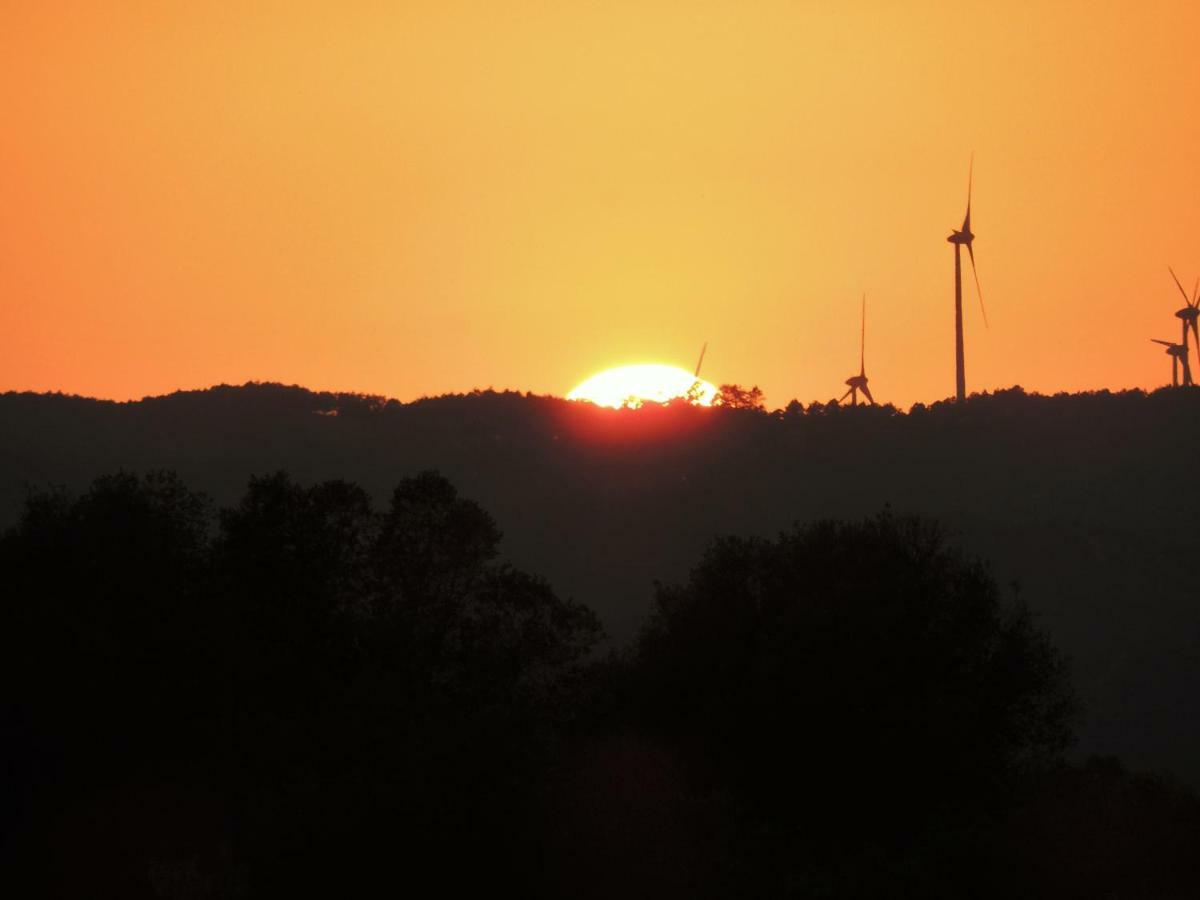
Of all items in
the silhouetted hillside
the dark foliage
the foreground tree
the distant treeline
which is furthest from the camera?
the silhouetted hillside

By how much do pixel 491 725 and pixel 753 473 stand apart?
7540 cm

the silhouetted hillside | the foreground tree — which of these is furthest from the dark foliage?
the silhouetted hillside

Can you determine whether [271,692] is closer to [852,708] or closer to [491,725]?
[491,725]

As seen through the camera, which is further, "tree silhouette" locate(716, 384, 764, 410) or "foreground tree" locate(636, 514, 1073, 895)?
"tree silhouette" locate(716, 384, 764, 410)

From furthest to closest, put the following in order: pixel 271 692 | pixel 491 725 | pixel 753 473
Result: pixel 753 473
pixel 271 692
pixel 491 725

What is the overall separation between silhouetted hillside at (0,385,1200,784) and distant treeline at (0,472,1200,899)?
1359 inches

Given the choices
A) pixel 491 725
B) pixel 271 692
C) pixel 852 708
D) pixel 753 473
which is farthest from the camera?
pixel 753 473

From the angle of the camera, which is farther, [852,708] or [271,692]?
[852,708]

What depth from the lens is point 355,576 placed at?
3775 cm

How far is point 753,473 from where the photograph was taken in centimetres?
10706

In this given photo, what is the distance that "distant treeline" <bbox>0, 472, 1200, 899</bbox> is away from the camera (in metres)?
31.4

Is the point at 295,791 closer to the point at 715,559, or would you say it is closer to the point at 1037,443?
the point at 715,559

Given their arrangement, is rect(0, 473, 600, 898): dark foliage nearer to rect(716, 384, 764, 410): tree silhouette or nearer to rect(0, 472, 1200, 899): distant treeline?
rect(0, 472, 1200, 899): distant treeline

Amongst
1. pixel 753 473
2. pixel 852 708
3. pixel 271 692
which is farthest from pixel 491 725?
pixel 753 473
